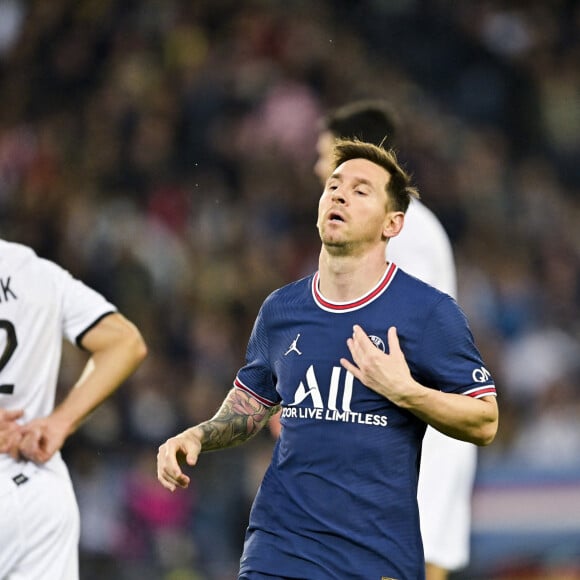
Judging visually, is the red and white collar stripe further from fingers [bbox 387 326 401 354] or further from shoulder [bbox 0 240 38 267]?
shoulder [bbox 0 240 38 267]

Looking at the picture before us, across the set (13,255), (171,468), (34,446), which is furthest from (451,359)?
(13,255)

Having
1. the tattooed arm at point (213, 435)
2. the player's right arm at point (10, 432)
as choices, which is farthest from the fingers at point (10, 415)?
the tattooed arm at point (213, 435)

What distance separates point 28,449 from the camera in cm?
425

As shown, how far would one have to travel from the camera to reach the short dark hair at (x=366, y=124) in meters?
5.54

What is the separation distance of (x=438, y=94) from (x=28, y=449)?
8.74 meters

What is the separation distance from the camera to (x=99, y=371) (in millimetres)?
4555

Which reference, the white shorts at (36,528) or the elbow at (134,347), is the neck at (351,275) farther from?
the white shorts at (36,528)

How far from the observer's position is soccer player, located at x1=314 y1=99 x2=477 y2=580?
5125mm

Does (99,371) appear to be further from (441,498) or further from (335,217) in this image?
(441,498)

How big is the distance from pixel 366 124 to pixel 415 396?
7.42ft

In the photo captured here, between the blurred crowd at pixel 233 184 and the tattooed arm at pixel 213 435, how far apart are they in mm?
4293

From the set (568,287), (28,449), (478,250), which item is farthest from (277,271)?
(28,449)

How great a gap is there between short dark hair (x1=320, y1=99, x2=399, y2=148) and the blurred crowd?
134 inches

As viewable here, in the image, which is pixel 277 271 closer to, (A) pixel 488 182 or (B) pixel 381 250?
(A) pixel 488 182
